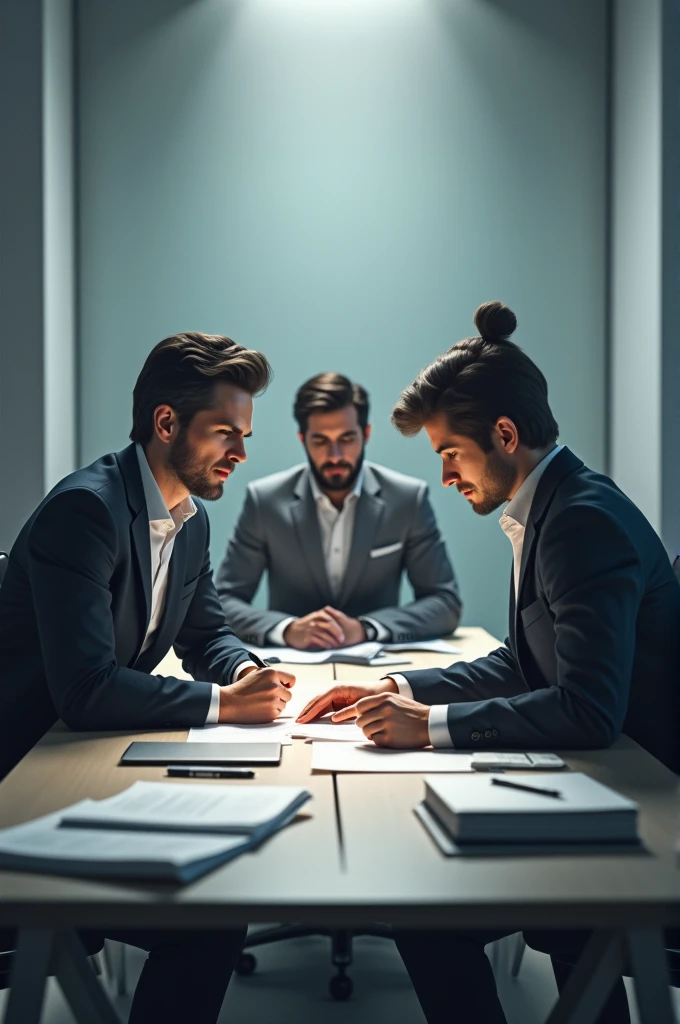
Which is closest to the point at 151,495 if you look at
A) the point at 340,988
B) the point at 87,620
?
the point at 87,620

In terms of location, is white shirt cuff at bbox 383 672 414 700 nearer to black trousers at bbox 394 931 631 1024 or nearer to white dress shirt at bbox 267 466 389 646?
black trousers at bbox 394 931 631 1024

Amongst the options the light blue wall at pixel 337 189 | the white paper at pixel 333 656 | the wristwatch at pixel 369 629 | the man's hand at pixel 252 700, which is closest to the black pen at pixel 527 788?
the man's hand at pixel 252 700

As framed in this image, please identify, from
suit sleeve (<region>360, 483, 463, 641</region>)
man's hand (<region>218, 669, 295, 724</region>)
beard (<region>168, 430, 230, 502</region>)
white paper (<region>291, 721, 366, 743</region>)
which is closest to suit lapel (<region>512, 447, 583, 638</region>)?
white paper (<region>291, 721, 366, 743</region>)

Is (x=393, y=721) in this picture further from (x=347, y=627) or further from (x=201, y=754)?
(x=347, y=627)

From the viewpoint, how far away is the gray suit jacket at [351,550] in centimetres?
381

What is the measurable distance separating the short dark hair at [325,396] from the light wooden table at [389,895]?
2.48 meters

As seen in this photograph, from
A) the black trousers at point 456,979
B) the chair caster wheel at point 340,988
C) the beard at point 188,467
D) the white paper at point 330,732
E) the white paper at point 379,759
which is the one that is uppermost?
the beard at point 188,467

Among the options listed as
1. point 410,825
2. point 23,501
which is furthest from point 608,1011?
point 23,501

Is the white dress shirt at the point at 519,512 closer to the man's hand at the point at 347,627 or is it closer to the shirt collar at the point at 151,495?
the shirt collar at the point at 151,495

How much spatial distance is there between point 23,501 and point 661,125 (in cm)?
306

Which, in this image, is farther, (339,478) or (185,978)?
(339,478)

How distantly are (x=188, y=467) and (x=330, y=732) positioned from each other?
75 centimetres

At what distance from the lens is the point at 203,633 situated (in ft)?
8.59

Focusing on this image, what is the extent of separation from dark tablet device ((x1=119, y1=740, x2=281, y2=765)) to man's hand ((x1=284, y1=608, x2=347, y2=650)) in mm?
1348
